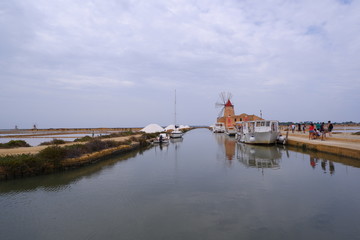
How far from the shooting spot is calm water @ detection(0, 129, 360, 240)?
5.63 meters

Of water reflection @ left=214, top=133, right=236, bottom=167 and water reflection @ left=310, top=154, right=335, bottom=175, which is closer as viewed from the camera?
water reflection @ left=310, top=154, right=335, bottom=175

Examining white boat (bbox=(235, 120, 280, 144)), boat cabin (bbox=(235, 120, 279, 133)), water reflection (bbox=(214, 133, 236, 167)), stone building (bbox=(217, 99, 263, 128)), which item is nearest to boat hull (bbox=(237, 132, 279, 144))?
white boat (bbox=(235, 120, 280, 144))

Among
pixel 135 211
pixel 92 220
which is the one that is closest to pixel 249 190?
pixel 135 211

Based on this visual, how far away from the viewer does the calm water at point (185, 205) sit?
563 cm

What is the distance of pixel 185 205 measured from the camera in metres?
7.44

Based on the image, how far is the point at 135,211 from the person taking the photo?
23.0ft

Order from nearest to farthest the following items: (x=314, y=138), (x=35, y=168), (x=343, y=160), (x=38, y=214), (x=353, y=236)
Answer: (x=353, y=236), (x=38, y=214), (x=35, y=168), (x=343, y=160), (x=314, y=138)

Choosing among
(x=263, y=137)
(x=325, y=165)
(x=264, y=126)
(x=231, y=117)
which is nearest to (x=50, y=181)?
(x=325, y=165)

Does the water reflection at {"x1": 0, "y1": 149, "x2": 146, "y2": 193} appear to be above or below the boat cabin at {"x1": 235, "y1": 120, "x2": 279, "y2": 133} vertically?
below

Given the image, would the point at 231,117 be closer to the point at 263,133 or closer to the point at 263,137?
the point at 263,137

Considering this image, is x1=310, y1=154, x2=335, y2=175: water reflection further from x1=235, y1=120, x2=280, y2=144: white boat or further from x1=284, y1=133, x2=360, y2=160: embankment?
x1=235, y1=120, x2=280, y2=144: white boat

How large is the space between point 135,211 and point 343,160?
1414 centimetres

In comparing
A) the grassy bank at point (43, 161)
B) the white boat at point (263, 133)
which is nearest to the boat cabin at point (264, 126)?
the white boat at point (263, 133)

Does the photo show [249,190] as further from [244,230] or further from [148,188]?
[148,188]
